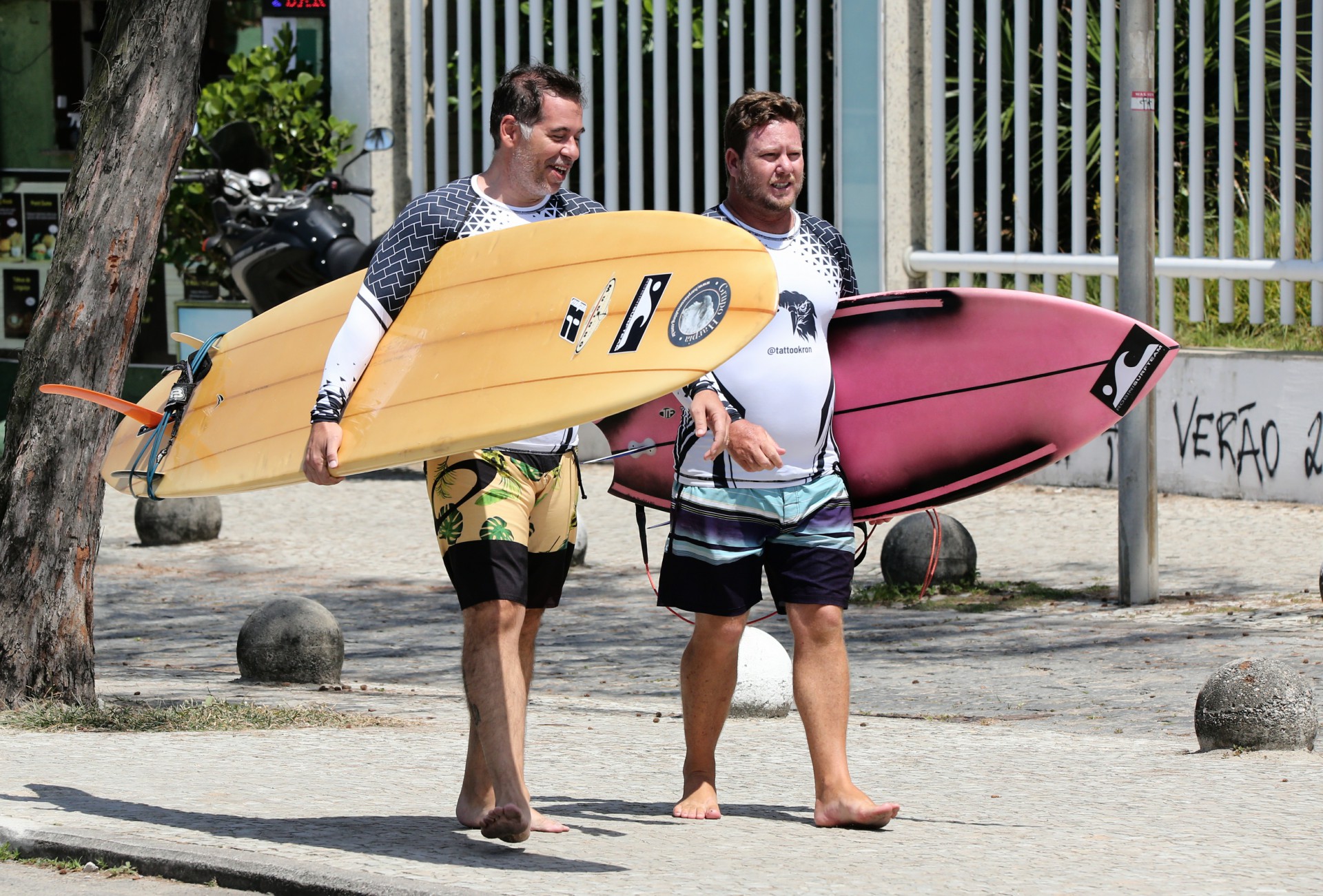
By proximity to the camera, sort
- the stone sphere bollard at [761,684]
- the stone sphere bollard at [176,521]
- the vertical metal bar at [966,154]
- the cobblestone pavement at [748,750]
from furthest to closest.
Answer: the vertical metal bar at [966,154]
the stone sphere bollard at [176,521]
the stone sphere bollard at [761,684]
the cobblestone pavement at [748,750]

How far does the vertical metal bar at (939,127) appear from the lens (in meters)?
13.3

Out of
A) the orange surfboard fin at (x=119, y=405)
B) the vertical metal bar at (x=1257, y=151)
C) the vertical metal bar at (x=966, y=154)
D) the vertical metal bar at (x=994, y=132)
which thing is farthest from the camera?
the vertical metal bar at (x=966, y=154)

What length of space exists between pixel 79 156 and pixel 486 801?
297 cm

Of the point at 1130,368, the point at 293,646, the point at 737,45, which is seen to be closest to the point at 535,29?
the point at 737,45

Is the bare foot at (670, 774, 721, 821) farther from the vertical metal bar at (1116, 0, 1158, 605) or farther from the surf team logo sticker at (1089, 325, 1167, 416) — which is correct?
the vertical metal bar at (1116, 0, 1158, 605)

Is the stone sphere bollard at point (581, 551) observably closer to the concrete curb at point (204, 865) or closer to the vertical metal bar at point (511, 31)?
the vertical metal bar at point (511, 31)

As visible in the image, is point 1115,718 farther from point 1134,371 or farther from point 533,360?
point 533,360

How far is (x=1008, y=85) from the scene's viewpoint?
1348 cm

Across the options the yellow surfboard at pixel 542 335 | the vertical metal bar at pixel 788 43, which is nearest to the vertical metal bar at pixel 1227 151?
the vertical metal bar at pixel 788 43

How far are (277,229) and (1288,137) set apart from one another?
22.2 feet

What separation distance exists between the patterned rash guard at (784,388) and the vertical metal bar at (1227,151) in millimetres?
7852

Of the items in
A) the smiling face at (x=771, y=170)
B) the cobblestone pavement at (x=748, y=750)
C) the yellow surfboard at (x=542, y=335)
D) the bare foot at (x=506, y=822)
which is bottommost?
the cobblestone pavement at (x=748, y=750)

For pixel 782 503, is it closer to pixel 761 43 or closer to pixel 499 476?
pixel 499 476

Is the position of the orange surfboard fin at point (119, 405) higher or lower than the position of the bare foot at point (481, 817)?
higher
